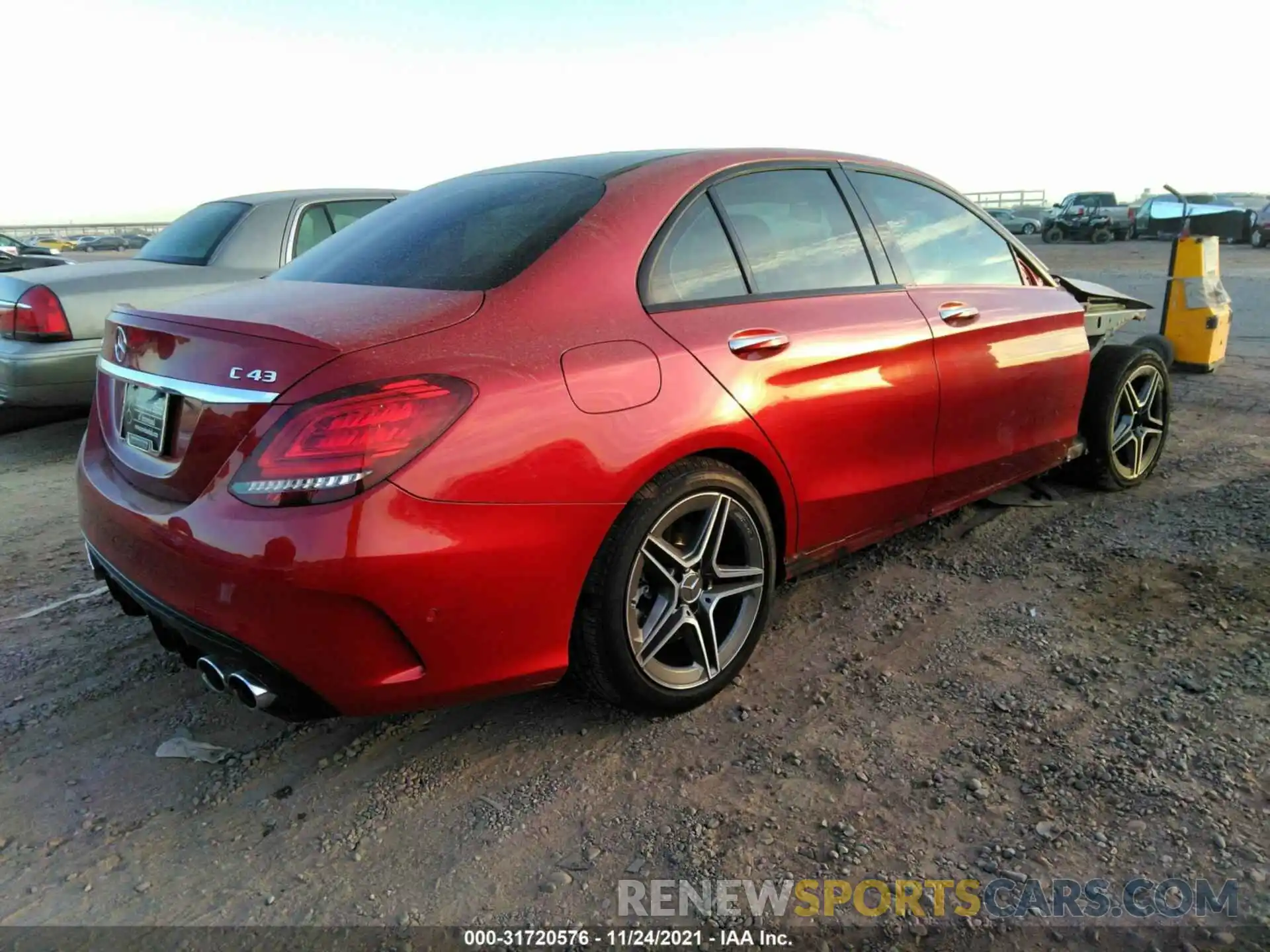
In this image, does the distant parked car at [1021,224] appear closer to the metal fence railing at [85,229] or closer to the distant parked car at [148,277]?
the distant parked car at [148,277]

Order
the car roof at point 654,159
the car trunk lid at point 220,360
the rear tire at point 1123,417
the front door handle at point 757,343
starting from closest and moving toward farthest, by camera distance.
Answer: the car trunk lid at point 220,360
the front door handle at point 757,343
the car roof at point 654,159
the rear tire at point 1123,417

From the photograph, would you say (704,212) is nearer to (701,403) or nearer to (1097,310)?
(701,403)

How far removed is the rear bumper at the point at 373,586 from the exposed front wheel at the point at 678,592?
0.10 metres

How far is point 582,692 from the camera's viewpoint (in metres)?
2.71

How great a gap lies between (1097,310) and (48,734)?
15.0 feet

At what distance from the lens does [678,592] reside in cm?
252

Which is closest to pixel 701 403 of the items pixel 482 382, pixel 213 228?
pixel 482 382

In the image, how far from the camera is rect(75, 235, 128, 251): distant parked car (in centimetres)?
4869

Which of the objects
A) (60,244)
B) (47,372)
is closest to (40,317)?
(47,372)

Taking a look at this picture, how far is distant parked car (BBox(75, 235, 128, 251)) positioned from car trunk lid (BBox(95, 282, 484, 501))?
5201cm

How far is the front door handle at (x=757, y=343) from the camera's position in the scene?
2.59 meters

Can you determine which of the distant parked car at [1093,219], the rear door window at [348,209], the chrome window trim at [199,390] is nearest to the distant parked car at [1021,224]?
the distant parked car at [1093,219]

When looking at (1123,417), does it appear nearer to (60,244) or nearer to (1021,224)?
(1021,224)

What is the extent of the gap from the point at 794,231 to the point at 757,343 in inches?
23.0
